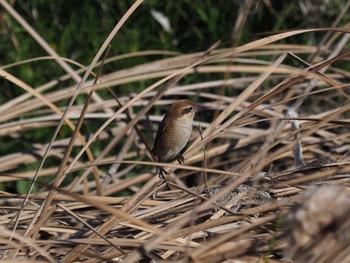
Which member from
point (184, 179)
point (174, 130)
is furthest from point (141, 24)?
point (174, 130)

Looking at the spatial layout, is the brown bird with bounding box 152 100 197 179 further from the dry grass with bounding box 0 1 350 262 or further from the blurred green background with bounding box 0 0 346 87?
the blurred green background with bounding box 0 0 346 87

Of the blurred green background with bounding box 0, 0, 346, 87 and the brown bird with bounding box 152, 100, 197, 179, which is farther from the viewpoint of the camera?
the blurred green background with bounding box 0, 0, 346, 87

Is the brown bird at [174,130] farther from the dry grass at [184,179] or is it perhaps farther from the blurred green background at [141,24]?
the blurred green background at [141,24]

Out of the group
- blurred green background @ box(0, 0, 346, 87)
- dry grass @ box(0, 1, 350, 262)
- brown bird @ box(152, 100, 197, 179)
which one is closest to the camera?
dry grass @ box(0, 1, 350, 262)

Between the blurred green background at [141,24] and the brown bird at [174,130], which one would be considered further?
the blurred green background at [141,24]

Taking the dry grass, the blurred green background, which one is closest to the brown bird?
the dry grass

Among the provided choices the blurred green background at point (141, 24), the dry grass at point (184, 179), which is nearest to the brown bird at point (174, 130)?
the dry grass at point (184, 179)

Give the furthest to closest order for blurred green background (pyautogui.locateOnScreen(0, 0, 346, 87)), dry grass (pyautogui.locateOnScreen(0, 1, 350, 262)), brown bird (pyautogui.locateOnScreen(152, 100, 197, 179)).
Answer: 1. blurred green background (pyautogui.locateOnScreen(0, 0, 346, 87))
2. brown bird (pyautogui.locateOnScreen(152, 100, 197, 179))
3. dry grass (pyautogui.locateOnScreen(0, 1, 350, 262))

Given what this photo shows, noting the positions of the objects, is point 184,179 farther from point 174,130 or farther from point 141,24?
point 141,24
